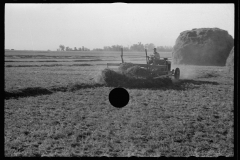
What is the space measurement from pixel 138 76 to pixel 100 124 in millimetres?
6934

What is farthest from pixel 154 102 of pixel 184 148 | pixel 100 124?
pixel 184 148

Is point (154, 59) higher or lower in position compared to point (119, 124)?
higher

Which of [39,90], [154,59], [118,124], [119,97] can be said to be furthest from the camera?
[154,59]

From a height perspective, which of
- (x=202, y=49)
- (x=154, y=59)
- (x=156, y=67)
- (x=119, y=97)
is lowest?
(x=119, y=97)

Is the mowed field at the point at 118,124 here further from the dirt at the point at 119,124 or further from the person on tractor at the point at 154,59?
the person on tractor at the point at 154,59

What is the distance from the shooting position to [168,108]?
8.50m

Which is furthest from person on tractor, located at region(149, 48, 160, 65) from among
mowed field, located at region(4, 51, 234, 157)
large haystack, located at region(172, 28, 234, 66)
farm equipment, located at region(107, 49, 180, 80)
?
large haystack, located at region(172, 28, 234, 66)

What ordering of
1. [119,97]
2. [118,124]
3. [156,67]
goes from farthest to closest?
[156,67]
[118,124]
[119,97]

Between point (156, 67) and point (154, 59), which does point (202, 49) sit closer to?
point (154, 59)

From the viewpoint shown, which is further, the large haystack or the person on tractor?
the large haystack

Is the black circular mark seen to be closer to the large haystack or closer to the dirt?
the dirt

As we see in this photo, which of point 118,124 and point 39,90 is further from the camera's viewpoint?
point 39,90

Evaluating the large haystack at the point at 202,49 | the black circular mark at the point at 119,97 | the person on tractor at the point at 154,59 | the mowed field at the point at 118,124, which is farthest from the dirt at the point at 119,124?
the large haystack at the point at 202,49

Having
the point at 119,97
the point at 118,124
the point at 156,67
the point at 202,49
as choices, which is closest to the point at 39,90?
the point at 118,124
